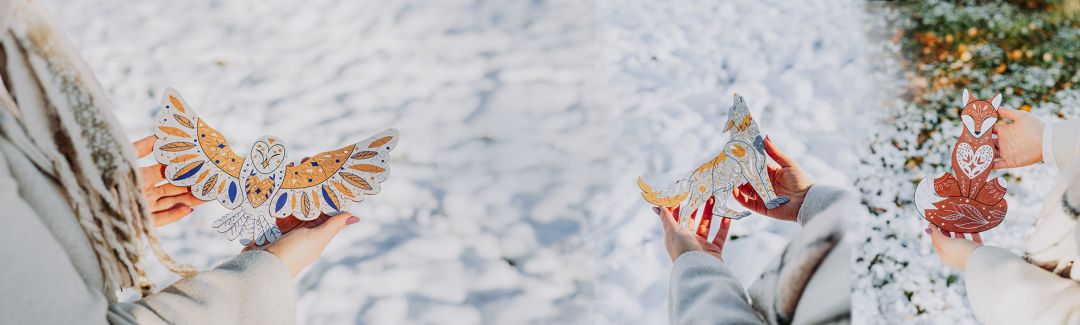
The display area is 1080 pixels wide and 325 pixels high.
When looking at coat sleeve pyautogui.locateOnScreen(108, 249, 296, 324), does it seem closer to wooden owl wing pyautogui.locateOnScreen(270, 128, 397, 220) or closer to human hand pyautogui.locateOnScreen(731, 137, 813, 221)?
wooden owl wing pyautogui.locateOnScreen(270, 128, 397, 220)

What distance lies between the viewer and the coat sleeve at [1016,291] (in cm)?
83

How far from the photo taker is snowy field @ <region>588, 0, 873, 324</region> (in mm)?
1261

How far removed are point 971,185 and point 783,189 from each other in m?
0.30

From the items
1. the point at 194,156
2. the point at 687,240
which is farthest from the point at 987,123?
the point at 194,156

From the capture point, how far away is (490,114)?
143 cm

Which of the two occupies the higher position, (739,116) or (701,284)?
(739,116)

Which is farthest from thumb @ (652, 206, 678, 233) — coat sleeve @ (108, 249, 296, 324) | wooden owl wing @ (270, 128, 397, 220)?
coat sleeve @ (108, 249, 296, 324)

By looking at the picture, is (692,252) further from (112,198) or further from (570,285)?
(112,198)

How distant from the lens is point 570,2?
169 centimetres

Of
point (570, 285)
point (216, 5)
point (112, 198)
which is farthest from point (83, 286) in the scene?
point (216, 5)

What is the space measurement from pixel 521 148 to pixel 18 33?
2.72 feet

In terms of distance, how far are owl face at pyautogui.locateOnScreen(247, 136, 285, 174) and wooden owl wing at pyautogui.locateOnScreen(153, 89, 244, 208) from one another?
19 mm

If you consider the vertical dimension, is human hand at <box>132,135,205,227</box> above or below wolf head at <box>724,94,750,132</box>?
below

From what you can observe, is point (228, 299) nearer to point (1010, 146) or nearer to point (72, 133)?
point (72, 133)
